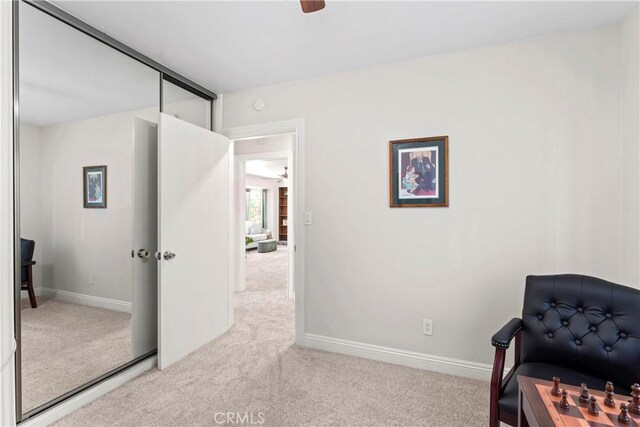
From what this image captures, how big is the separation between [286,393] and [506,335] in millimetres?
1433

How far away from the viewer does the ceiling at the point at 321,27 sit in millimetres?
1927

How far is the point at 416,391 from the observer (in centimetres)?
223

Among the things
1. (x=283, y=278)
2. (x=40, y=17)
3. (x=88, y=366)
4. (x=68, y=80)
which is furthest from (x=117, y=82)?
(x=283, y=278)

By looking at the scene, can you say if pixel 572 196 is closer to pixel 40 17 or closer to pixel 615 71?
pixel 615 71

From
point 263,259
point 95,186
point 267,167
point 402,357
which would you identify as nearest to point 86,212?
point 95,186

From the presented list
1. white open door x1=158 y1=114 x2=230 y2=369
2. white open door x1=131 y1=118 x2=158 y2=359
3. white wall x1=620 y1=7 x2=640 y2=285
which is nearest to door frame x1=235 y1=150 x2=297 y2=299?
white open door x1=158 y1=114 x2=230 y2=369

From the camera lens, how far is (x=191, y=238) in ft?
9.15

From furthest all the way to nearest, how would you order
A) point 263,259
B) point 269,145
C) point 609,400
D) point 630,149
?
point 263,259 < point 269,145 < point 630,149 < point 609,400

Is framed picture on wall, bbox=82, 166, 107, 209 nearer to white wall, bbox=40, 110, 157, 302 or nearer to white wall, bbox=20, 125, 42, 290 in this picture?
white wall, bbox=40, 110, 157, 302

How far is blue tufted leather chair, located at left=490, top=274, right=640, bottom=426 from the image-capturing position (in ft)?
5.08

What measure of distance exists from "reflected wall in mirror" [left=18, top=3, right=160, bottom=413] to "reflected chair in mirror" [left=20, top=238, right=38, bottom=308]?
0.7 inches

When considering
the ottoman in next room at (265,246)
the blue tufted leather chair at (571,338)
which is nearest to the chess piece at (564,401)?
the blue tufted leather chair at (571,338)

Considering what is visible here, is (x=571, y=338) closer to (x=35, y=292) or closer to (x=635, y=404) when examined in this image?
(x=635, y=404)

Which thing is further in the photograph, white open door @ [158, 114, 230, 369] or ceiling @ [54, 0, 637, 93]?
white open door @ [158, 114, 230, 369]
